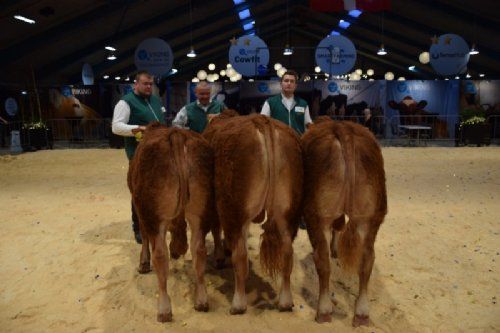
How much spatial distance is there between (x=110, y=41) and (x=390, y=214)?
19259 mm

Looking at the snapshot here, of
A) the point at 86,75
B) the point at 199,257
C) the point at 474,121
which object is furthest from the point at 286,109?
the point at 86,75

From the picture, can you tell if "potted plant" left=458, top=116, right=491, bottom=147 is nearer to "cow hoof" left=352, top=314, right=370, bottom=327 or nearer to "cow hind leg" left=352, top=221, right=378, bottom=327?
"cow hind leg" left=352, top=221, right=378, bottom=327

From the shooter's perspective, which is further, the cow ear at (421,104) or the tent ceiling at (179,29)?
the cow ear at (421,104)

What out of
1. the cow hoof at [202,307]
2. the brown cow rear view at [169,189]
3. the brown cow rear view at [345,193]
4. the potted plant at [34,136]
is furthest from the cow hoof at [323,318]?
the potted plant at [34,136]

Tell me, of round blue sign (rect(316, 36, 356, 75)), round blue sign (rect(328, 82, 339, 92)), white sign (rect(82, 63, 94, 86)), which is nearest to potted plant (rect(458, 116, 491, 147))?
round blue sign (rect(316, 36, 356, 75))

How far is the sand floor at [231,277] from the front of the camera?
3.26m

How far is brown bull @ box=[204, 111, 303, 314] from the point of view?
3113mm

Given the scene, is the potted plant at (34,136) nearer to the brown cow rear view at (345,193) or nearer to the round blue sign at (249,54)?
the round blue sign at (249,54)

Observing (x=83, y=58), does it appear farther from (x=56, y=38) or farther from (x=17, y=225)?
(x=17, y=225)

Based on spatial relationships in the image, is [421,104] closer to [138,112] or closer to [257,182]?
[138,112]

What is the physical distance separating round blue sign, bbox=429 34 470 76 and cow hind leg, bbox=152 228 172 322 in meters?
14.6

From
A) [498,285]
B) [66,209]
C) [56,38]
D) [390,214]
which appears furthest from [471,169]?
[56,38]

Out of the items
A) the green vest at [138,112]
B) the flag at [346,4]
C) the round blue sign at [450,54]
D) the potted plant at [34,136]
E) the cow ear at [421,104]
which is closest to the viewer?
the green vest at [138,112]

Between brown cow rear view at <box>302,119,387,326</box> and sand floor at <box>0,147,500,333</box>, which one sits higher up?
brown cow rear view at <box>302,119,387,326</box>
